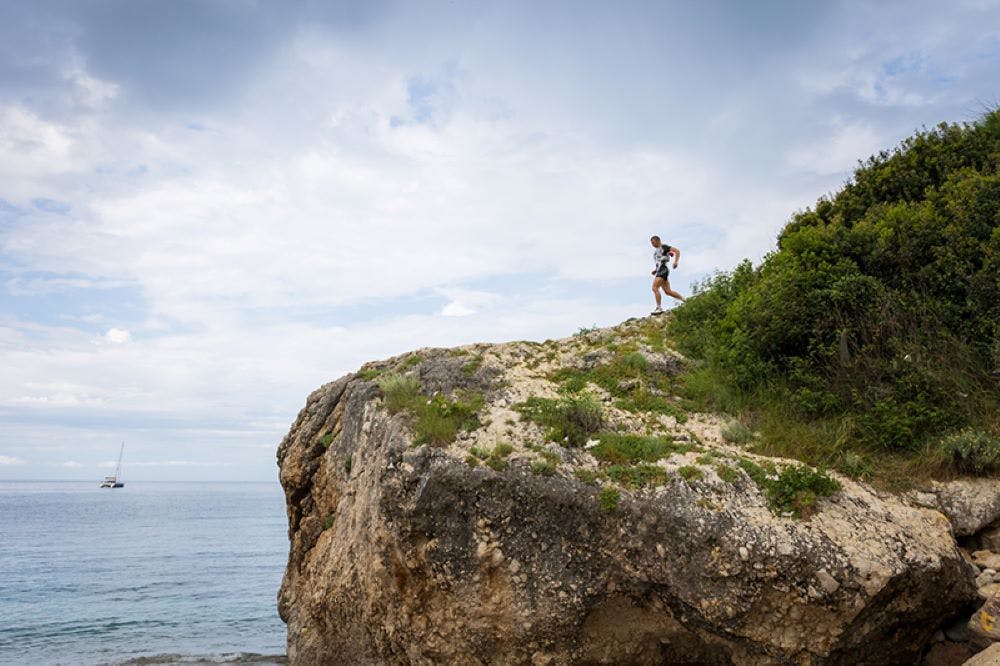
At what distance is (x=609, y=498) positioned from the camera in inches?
396

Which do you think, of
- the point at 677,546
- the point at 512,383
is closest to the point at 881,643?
the point at 677,546

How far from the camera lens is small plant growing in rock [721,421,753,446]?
12.2 meters

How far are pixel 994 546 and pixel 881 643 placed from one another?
2.52 m

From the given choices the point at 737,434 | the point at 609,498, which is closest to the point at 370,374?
the point at 609,498

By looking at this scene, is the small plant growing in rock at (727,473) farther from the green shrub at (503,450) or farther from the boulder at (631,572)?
the green shrub at (503,450)

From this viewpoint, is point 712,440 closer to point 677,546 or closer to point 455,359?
point 677,546

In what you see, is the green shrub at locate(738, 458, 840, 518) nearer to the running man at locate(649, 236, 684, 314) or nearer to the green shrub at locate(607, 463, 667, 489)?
the green shrub at locate(607, 463, 667, 489)

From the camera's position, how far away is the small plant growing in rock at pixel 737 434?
40.1 feet

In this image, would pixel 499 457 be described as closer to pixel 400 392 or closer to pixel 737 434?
pixel 400 392

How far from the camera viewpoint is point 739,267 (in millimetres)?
18188

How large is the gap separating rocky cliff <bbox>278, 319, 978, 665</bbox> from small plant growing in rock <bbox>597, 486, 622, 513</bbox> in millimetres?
26

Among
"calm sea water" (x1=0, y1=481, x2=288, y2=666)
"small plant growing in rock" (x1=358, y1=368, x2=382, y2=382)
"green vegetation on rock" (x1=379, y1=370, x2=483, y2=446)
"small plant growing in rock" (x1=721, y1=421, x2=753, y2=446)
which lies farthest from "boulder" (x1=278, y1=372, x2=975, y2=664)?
"calm sea water" (x1=0, y1=481, x2=288, y2=666)

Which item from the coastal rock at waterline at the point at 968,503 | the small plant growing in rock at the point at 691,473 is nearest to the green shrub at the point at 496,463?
the small plant growing in rock at the point at 691,473

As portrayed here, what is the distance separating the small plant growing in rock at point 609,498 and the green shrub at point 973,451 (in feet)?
17.9
